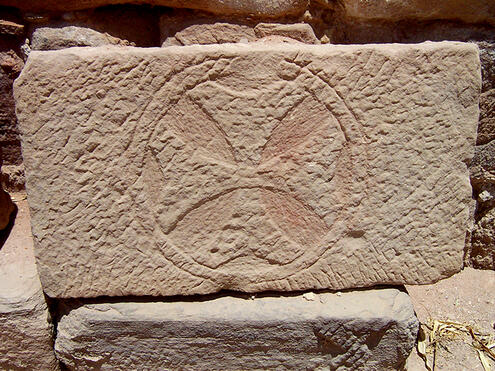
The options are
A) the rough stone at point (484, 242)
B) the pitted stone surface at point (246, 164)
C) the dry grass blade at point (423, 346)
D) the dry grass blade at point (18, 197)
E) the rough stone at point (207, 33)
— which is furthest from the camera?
the rough stone at point (484, 242)

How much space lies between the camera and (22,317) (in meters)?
1.35

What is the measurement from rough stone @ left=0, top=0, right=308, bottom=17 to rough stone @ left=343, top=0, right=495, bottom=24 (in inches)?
6.8

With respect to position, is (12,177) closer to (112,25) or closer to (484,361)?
(112,25)

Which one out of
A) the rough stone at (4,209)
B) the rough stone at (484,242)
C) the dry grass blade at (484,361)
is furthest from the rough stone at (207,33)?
the dry grass blade at (484,361)

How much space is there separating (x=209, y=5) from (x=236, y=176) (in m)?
0.56

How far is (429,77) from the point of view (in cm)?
121

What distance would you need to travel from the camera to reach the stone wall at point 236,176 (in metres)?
1.17

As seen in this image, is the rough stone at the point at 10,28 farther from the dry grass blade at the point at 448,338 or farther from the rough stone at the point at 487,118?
the dry grass blade at the point at 448,338

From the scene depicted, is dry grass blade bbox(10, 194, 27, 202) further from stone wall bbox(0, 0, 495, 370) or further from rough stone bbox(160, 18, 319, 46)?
rough stone bbox(160, 18, 319, 46)

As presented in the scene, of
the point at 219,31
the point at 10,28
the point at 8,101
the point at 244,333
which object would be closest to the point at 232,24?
the point at 219,31

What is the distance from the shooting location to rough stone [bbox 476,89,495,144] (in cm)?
159

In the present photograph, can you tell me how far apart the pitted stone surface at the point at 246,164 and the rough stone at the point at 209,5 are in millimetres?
318

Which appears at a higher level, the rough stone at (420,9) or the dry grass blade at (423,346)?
the rough stone at (420,9)

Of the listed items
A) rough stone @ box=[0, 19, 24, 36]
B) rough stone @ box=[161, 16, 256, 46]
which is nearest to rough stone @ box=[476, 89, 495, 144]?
rough stone @ box=[161, 16, 256, 46]
